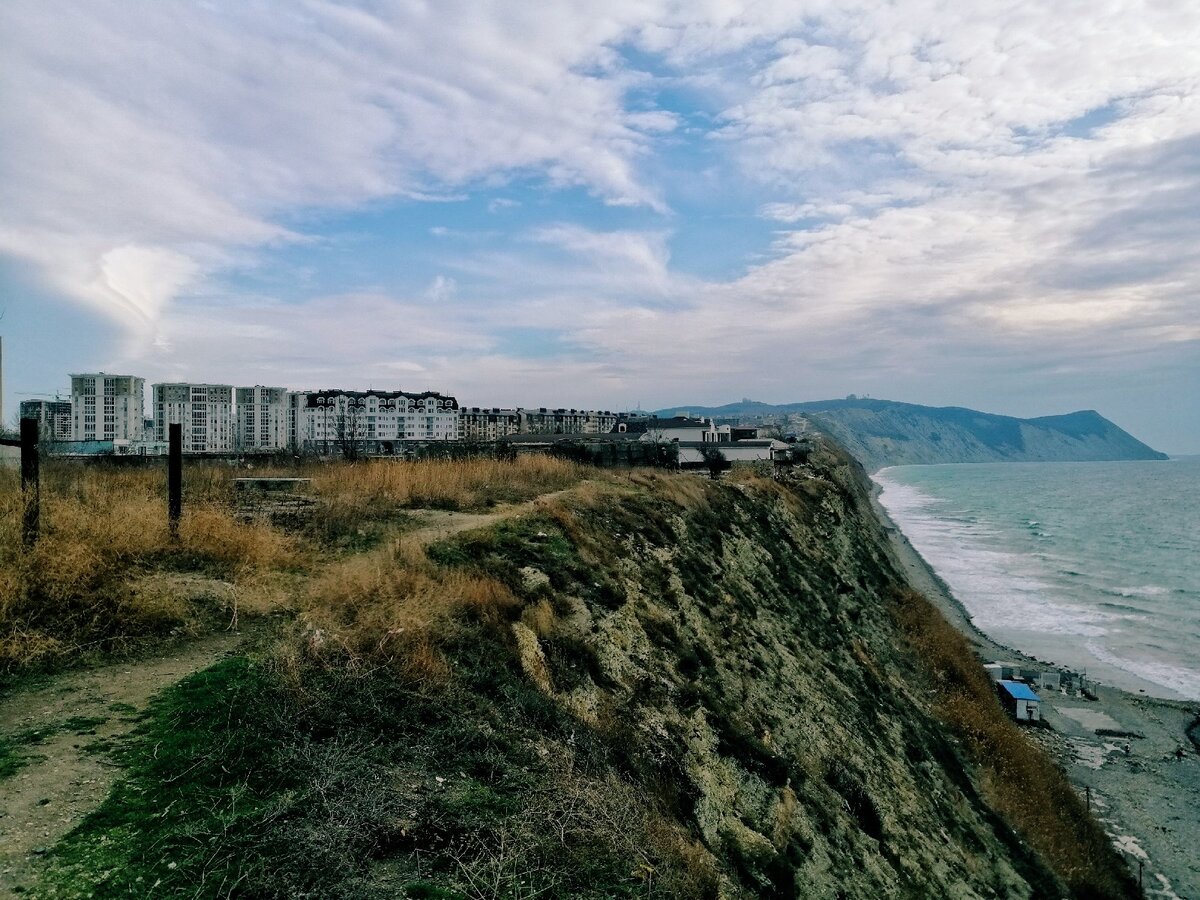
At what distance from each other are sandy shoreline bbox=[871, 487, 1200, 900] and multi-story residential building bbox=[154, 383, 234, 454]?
5082 inches

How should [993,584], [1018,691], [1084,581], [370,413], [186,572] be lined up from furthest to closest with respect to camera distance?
1. [370,413]
2. [1084,581]
3. [993,584]
4. [1018,691]
5. [186,572]

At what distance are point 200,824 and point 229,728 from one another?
46.5 inches

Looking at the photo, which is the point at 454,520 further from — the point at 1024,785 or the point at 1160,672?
the point at 1160,672

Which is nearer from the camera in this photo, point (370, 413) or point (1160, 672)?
point (1160, 672)

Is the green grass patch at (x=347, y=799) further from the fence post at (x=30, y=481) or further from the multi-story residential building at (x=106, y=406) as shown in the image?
the multi-story residential building at (x=106, y=406)

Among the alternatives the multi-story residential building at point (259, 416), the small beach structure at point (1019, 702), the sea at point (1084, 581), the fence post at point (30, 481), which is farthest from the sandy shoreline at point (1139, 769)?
the multi-story residential building at point (259, 416)

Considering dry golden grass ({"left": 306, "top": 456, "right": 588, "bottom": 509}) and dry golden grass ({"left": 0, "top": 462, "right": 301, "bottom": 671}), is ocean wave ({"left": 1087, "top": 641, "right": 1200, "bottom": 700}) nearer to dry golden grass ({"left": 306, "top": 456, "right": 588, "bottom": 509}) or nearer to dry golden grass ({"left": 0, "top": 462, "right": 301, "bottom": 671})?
dry golden grass ({"left": 306, "top": 456, "right": 588, "bottom": 509})

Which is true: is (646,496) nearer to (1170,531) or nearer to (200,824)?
(200,824)

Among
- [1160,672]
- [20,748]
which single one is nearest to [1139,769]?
[1160,672]

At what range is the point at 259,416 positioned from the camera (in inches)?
4904

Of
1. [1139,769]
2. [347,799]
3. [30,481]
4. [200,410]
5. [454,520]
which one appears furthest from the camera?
[200,410]

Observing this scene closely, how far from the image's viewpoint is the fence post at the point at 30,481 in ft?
25.7

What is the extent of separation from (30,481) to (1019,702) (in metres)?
30.5

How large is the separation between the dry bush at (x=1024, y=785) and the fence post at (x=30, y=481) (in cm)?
1907
